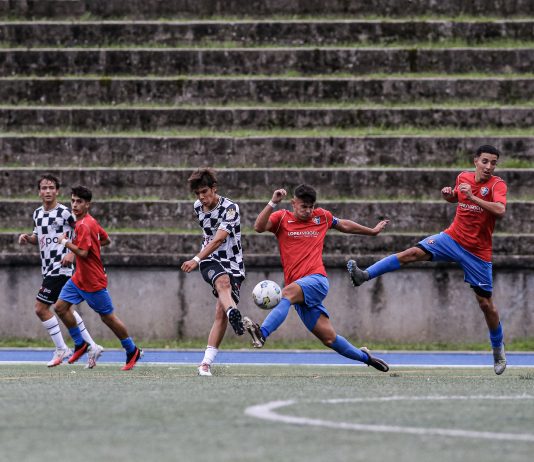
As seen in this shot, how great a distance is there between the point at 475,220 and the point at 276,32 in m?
10.6

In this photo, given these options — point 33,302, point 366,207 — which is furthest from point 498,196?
point 33,302

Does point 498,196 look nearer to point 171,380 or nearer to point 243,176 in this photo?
point 171,380

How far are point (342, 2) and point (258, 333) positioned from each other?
13.5 metres

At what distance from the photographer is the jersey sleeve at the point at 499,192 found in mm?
11781

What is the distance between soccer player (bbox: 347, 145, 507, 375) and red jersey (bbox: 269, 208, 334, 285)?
727mm

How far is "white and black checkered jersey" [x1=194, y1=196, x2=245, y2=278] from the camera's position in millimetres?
11844

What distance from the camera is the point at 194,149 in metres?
19.9

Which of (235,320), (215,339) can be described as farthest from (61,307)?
(235,320)

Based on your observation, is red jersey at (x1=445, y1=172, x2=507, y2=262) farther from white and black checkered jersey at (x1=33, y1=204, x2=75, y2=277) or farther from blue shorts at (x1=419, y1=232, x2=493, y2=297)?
white and black checkered jersey at (x1=33, y1=204, x2=75, y2=277)

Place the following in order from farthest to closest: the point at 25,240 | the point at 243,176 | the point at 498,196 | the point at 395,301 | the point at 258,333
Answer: the point at 243,176
the point at 395,301
the point at 25,240
the point at 498,196
the point at 258,333

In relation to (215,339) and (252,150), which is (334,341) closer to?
(215,339)

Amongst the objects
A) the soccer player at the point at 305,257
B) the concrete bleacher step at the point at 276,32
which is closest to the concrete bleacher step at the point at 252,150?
the concrete bleacher step at the point at 276,32

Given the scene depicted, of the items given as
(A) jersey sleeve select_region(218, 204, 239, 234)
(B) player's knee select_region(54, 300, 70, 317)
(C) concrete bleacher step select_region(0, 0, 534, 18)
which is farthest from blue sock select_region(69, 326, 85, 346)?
(C) concrete bleacher step select_region(0, 0, 534, 18)

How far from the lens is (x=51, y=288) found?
13.9 m
